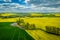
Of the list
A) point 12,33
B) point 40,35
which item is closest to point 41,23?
point 40,35

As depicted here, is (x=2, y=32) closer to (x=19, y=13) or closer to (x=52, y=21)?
(x=19, y=13)

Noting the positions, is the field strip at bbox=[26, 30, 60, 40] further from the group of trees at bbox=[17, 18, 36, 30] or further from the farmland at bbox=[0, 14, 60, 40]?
the group of trees at bbox=[17, 18, 36, 30]

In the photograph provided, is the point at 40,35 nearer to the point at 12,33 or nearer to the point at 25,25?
the point at 25,25

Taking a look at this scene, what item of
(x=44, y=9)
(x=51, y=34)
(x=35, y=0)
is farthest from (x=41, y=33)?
(x=35, y=0)

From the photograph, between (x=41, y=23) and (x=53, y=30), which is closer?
(x=53, y=30)

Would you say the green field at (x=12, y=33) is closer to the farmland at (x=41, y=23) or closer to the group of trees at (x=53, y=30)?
the farmland at (x=41, y=23)

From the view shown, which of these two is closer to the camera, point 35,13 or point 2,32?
point 2,32

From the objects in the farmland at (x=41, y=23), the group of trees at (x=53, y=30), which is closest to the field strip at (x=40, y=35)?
the farmland at (x=41, y=23)

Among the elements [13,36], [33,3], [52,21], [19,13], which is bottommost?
[13,36]

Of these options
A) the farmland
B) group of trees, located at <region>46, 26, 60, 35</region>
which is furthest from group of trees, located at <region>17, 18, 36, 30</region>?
group of trees, located at <region>46, 26, 60, 35</region>
